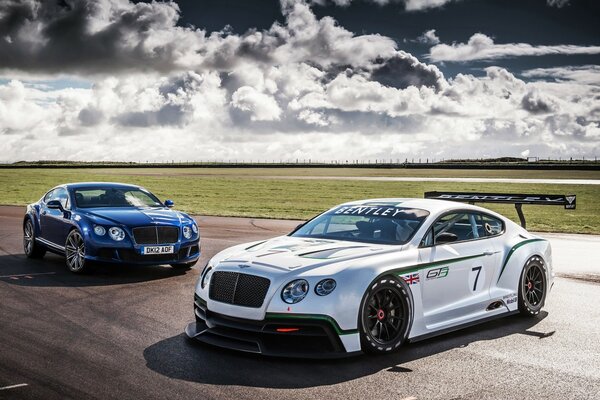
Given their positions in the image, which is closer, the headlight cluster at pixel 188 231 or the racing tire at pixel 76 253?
the racing tire at pixel 76 253

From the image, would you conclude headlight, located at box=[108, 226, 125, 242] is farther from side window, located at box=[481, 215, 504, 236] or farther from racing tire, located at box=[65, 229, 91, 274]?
side window, located at box=[481, 215, 504, 236]

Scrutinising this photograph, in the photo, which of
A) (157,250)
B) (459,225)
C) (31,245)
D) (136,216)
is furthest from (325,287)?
(31,245)

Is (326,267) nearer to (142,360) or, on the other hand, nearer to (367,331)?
(367,331)

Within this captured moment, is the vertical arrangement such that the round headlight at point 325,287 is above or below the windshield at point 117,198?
below

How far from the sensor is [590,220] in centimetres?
2438

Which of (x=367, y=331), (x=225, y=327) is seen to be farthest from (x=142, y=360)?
(x=367, y=331)

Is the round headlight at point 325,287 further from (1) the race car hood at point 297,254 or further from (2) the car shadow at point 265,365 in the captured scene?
(2) the car shadow at point 265,365

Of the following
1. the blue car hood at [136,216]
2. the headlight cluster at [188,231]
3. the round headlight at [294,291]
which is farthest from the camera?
the headlight cluster at [188,231]

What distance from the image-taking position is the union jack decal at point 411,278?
21.2 ft

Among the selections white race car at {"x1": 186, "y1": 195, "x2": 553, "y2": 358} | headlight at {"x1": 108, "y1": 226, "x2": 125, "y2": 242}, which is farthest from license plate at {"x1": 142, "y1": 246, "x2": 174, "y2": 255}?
white race car at {"x1": 186, "y1": 195, "x2": 553, "y2": 358}

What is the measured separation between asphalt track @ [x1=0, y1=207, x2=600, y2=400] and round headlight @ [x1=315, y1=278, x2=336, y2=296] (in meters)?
0.64

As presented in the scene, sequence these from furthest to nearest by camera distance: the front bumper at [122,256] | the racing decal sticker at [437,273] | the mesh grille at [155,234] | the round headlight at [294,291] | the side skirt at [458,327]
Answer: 1. the mesh grille at [155,234]
2. the front bumper at [122,256]
3. the racing decal sticker at [437,273]
4. the side skirt at [458,327]
5. the round headlight at [294,291]

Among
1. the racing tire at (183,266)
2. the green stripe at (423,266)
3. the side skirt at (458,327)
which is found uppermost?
the green stripe at (423,266)

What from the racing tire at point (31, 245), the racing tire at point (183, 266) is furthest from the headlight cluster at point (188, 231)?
the racing tire at point (31, 245)
